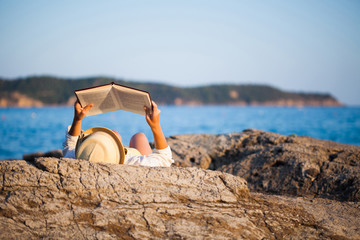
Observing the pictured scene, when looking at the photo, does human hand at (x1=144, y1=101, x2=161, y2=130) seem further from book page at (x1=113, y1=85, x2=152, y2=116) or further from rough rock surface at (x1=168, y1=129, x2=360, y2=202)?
rough rock surface at (x1=168, y1=129, x2=360, y2=202)

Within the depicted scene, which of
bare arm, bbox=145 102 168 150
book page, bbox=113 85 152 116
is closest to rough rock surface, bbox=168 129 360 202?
bare arm, bbox=145 102 168 150

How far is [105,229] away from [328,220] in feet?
7.69

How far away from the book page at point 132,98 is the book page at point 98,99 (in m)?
0.11

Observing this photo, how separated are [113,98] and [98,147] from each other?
24.3 inches

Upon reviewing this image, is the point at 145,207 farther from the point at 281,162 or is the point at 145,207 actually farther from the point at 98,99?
the point at 281,162

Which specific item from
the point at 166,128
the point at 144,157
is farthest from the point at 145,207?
the point at 166,128

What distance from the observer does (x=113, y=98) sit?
12.3 ft

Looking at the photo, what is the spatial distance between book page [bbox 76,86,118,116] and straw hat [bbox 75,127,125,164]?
0.38 metres

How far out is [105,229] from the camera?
2.93 meters

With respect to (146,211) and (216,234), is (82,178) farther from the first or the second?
(216,234)

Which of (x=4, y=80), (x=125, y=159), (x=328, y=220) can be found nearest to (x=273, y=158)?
(x=328, y=220)

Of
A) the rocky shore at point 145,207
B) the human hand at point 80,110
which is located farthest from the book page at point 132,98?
the rocky shore at point 145,207

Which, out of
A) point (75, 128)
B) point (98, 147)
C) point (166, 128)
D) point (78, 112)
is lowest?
point (166, 128)

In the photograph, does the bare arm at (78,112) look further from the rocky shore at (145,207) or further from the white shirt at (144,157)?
the rocky shore at (145,207)
